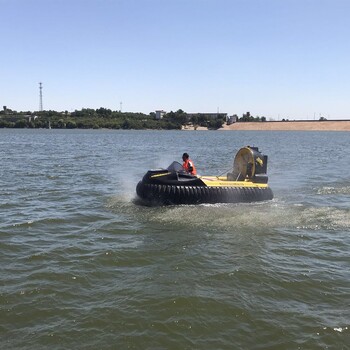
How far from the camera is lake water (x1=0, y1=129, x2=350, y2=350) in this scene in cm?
497

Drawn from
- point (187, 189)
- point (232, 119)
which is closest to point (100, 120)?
→ point (232, 119)

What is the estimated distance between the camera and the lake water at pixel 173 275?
16.3 feet

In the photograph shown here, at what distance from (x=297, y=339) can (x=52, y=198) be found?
9.45 metres

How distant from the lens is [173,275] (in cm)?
668

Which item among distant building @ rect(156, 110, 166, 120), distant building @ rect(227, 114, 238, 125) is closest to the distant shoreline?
distant building @ rect(227, 114, 238, 125)

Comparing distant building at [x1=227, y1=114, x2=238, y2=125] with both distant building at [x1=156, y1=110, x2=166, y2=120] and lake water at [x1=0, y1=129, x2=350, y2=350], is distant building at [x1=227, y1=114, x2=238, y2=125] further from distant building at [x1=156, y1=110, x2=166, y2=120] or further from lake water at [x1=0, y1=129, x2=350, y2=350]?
lake water at [x1=0, y1=129, x2=350, y2=350]

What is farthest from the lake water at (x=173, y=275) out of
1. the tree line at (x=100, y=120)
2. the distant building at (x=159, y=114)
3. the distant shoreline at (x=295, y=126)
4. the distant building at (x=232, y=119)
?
the distant building at (x=159, y=114)

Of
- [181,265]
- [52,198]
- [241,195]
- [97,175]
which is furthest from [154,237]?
[97,175]

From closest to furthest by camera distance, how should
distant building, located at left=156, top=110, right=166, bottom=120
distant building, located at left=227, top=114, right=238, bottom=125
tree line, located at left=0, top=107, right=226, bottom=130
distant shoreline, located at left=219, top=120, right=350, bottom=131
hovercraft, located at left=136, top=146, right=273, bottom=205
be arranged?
hovercraft, located at left=136, top=146, right=273, bottom=205 → tree line, located at left=0, top=107, right=226, bottom=130 → distant shoreline, located at left=219, top=120, right=350, bottom=131 → distant building, located at left=227, top=114, right=238, bottom=125 → distant building, located at left=156, top=110, right=166, bottom=120

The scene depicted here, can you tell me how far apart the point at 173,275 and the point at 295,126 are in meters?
140

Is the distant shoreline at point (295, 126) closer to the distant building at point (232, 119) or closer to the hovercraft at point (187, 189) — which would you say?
the distant building at point (232, 119)

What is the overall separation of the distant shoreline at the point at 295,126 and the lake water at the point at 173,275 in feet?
419

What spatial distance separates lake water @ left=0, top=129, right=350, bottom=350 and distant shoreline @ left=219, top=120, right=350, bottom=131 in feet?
419

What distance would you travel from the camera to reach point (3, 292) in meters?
5.92
